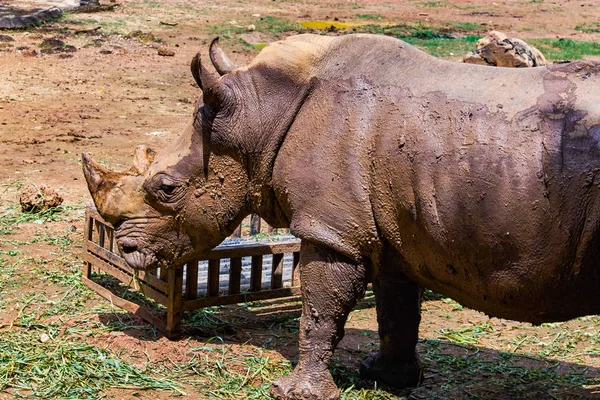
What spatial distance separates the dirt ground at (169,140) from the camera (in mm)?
5840

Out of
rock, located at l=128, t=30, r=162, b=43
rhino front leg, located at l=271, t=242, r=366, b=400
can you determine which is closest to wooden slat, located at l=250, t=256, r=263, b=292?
rhino front leg, located at l=271, t=242, r=366, b=400

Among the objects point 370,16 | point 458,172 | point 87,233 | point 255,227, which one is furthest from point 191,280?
point 370,16

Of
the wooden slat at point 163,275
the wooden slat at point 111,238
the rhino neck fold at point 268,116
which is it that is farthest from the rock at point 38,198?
the rhino neck fold at point 268,116

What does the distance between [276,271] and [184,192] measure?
5.33 ft

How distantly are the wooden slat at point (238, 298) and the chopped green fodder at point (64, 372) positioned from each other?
0.71 metres

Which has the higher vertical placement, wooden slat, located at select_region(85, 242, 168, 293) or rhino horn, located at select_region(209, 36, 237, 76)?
rhino horn, located at select_region(209, 36, 237, 76)

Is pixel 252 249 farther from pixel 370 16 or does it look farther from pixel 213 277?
pixel 370 16

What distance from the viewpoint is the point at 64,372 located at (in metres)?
5.43

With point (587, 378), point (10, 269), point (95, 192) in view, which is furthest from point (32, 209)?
point (587, 378)

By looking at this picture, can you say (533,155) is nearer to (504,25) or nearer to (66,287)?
(66,287)

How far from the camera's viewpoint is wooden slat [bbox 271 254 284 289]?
6750mm

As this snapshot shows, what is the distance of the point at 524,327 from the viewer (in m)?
6.73

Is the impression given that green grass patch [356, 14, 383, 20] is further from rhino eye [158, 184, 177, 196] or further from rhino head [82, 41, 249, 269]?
rhino eye [158, 184, 177, 196]

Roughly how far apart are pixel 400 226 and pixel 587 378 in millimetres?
1933
